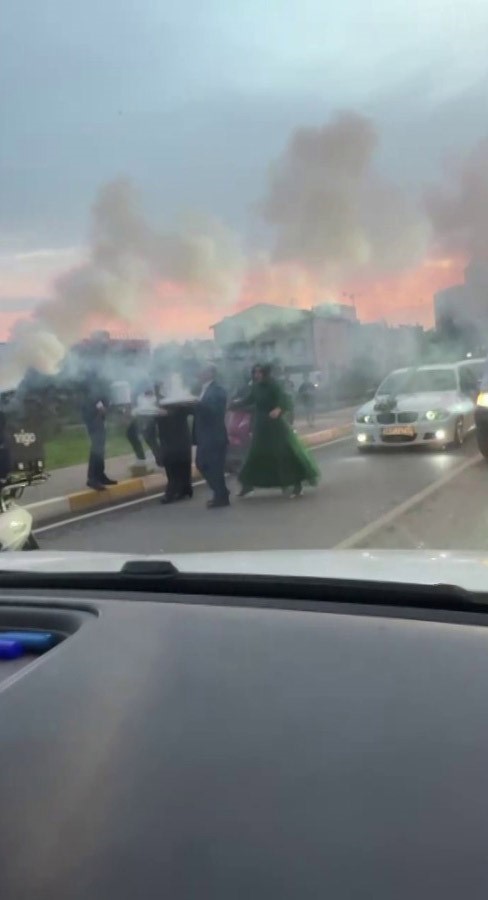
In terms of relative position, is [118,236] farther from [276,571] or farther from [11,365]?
[276,571]

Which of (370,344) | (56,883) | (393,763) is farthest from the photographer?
(370,344)

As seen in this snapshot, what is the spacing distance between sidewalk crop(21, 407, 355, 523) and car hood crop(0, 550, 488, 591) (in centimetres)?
739

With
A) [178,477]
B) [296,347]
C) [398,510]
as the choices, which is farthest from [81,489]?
[296,347]

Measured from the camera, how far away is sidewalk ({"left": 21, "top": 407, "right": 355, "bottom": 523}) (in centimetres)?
1041

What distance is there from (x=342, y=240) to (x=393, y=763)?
16.0 meters

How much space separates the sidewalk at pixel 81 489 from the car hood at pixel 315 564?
7390 mm

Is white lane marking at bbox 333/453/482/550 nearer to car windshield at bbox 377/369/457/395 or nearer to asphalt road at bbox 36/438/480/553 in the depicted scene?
asphalt road at bbox 36/438/480/553

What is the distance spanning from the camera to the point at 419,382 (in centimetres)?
1412

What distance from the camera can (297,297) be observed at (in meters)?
16.3

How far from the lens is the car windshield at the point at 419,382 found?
44.7 ft

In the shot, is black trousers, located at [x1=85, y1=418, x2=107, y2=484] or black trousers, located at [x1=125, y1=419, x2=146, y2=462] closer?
black trousers, located at [x1=85, y1=418, x2=107, y2=484]

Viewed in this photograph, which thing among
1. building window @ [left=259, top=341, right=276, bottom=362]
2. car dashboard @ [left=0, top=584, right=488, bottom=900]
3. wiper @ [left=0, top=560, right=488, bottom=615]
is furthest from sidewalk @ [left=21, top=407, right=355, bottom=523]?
car dashboard @ [left=0, top=584, right=488, bottom=900]

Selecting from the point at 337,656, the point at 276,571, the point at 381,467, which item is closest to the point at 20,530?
the point at 276,571

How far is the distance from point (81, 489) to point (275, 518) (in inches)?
143
